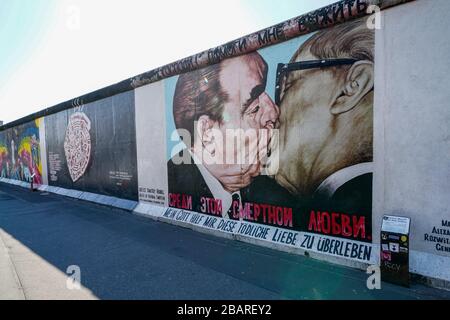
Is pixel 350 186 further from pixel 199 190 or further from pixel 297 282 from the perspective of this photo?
pixel 199 190

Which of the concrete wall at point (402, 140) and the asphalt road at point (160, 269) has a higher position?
the concrete wall at point (402, 140)

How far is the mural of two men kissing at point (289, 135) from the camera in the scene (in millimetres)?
5012

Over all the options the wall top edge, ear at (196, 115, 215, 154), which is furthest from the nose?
ear at (196, 115, 215, 154)

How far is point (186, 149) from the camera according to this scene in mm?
8234

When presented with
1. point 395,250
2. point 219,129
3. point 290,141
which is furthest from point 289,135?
point 395,250

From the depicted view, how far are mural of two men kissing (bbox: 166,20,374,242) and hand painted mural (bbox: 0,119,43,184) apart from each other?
1454 cm

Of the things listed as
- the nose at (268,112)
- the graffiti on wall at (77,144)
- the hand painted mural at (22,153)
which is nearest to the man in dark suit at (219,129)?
the nose at (268,112)

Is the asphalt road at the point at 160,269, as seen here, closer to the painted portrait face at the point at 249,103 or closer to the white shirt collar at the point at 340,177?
the white shirt collar at the point at 340,177

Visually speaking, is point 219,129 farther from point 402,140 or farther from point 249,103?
point 402,140

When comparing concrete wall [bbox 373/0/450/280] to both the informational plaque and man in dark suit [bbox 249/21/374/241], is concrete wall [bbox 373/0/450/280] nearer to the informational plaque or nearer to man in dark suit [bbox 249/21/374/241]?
man in dark suit [bbox 249/21/374/241]

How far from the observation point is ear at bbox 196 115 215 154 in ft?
24.8

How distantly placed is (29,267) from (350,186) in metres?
6.01

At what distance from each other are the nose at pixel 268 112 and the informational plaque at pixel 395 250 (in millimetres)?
2940
